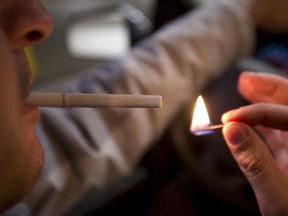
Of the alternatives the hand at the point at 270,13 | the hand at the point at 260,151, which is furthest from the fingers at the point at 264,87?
the hand at the point at 270,13

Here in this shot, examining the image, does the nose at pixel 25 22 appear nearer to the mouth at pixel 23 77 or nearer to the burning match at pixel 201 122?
the mouth at pixel 23 77

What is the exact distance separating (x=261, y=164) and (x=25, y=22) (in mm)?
303

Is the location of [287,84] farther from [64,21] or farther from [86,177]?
[64,21]

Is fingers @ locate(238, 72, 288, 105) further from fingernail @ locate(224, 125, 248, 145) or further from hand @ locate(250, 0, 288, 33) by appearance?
hand @ locate(250, 0, 288, 33)

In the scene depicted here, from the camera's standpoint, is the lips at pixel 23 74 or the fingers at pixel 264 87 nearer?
the lips at pixel 23 74

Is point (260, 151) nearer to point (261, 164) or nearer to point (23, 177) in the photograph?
point (261, 164)

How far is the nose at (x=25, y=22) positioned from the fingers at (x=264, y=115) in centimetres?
24

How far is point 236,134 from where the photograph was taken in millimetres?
440

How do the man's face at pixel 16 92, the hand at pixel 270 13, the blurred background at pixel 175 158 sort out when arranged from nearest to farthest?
the man's face at pixel 16 92
the blurred background at pixel 175 158
the hand at pixel 270 13

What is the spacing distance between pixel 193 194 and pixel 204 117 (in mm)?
535

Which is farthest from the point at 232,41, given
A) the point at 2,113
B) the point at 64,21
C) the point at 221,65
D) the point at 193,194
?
the point at 2,113

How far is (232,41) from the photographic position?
1.00 meters

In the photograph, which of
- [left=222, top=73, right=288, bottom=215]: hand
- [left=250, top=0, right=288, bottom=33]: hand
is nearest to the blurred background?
[left=250, top=0, right=288, bottom=33]: hand

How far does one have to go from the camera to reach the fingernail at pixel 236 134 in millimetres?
440
